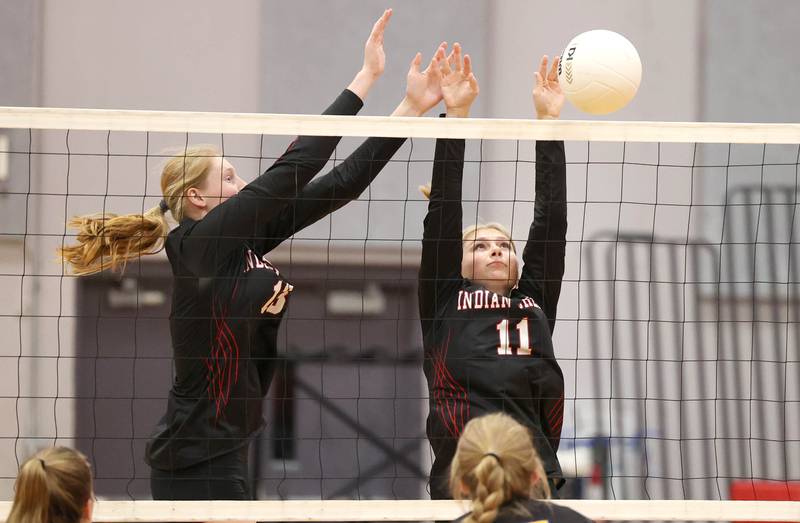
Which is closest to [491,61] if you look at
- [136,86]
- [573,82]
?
[136,86]

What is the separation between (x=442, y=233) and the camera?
3744 millimetres

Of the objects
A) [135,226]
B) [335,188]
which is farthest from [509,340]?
[135,226]

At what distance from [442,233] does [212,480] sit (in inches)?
43.8

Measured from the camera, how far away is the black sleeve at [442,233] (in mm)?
3740

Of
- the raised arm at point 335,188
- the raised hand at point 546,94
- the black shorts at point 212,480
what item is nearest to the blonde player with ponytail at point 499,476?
the black shorts at point 212,480

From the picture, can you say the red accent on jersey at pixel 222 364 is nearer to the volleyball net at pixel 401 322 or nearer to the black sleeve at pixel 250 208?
the black sleeve at pixel 250 208

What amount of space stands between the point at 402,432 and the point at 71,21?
11.7ft

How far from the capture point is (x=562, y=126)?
3.73m

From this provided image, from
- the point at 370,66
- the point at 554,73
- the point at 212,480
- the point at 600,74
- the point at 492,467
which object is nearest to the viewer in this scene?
the point at 492,467

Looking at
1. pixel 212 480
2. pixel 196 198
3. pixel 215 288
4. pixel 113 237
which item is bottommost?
pixel 212 480

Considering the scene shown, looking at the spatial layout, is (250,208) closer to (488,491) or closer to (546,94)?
(546,94)

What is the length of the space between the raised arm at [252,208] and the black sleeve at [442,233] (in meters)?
0.39

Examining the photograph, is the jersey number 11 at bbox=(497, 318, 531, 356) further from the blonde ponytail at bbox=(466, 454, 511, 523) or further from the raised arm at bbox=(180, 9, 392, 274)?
the blonde ponytail at bbox=(466, 454, 511, 523)

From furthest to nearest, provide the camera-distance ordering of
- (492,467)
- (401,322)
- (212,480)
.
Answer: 1. (401,322)
2. (212,480)
3. (492,467)
